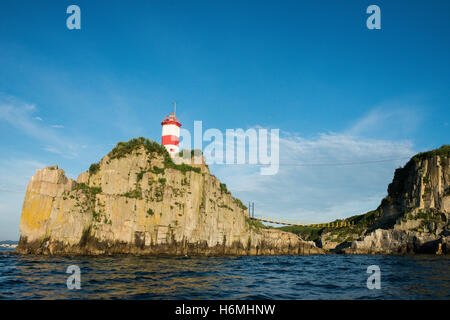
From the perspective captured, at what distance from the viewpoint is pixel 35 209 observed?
46.3m

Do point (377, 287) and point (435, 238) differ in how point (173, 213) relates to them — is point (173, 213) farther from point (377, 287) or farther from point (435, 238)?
point (435, 238)

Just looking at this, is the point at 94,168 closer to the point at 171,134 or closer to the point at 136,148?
the point at 136,148

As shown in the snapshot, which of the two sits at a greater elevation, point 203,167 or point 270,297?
point 203,167

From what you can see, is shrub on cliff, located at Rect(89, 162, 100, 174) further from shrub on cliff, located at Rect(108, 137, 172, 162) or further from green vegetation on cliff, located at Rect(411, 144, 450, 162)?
green vegetation on cliff, located at Rect(411, 144, 450, 162)

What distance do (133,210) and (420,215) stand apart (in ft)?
216

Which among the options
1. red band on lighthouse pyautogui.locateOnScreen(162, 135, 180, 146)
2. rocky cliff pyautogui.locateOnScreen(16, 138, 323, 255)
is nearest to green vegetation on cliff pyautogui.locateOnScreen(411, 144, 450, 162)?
rocky cliff pyautogui.locateOnScreen(16, 138, 323, 255)

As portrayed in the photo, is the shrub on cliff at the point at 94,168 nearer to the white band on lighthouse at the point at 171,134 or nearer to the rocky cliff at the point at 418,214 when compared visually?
the white band on lighthouse at the point at 171,134

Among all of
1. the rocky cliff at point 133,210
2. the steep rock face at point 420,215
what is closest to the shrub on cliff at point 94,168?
the rocky cliff at point 133,210

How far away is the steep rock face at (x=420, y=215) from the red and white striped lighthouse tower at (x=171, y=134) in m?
55.0

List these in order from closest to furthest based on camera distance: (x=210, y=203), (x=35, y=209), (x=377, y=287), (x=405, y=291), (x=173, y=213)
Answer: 1. (x=405, y=291)
2. (x=377, y=287)
3. (x=35, y=209)
4. (x=173, y=213)
5. (x=210, y=203)

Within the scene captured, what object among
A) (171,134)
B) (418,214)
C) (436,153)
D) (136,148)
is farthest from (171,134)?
(436,153)
